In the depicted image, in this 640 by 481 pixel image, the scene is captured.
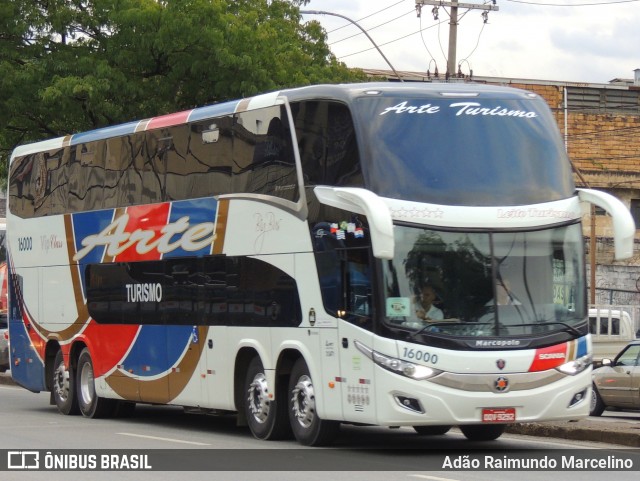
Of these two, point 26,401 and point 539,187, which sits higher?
point 539,187

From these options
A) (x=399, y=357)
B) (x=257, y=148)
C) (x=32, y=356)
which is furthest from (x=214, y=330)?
(x=32, y=356)

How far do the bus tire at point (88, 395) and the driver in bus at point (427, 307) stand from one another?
28.2 ft

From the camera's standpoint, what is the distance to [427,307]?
45.3 feet

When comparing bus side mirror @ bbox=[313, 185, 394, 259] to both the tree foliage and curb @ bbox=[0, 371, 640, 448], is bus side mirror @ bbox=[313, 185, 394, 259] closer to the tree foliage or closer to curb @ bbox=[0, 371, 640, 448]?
curb @ bbox=[0, 371, 640, 448]

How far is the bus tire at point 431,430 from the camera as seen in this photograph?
16775mm

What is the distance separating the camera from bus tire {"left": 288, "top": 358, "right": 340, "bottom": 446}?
15000 millimetres

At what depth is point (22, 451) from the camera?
14.9 m

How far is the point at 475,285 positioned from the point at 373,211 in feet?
4.86

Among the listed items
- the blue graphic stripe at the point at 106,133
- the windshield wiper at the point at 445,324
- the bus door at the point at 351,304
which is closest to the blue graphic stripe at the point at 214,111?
the blue graphic stripe at the point at 106,133

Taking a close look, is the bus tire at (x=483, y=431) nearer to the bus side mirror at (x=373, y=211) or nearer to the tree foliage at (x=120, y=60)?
the bus side mirror at (x=373, y=211)

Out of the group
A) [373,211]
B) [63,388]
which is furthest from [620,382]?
[373,211]

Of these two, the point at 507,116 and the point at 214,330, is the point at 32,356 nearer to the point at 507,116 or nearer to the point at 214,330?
the point at 214,330

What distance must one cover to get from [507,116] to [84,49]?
15282 mm

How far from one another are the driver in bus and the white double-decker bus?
0.02 m
